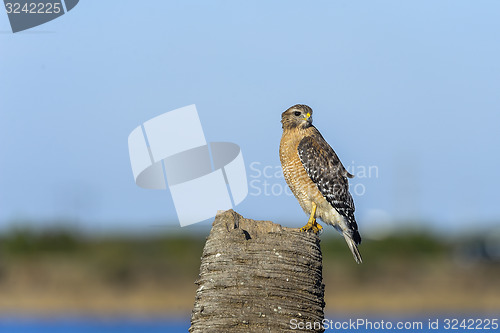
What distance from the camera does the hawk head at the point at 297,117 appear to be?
40.2 ft

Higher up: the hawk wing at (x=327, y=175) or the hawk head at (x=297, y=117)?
the hawk head at (x=297, y=117)

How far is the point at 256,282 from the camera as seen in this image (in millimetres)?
8352

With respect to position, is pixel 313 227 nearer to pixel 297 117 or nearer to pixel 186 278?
pixel 297 117

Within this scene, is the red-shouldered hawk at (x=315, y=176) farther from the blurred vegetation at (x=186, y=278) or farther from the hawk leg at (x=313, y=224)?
the blurred vegetation at (x=186, y=278)

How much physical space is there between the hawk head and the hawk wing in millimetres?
219

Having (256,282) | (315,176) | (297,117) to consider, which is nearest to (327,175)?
→ (315,176)

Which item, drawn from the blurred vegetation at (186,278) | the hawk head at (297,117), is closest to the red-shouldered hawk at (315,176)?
the hawk head at (297,117)

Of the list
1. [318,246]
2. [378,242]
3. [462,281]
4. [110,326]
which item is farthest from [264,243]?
[378,242]

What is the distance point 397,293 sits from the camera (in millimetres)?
43125

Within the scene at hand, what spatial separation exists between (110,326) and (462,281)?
17.6 m

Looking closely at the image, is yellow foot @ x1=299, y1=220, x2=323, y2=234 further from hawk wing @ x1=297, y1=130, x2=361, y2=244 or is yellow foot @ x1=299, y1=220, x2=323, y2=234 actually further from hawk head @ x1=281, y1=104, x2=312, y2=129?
hawk head @ x1=281, y1=104, x2=312, y2=129

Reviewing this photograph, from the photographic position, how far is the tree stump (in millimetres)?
8297

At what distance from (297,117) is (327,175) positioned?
92 centimetres

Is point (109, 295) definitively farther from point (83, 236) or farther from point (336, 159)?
point (336, 159)
